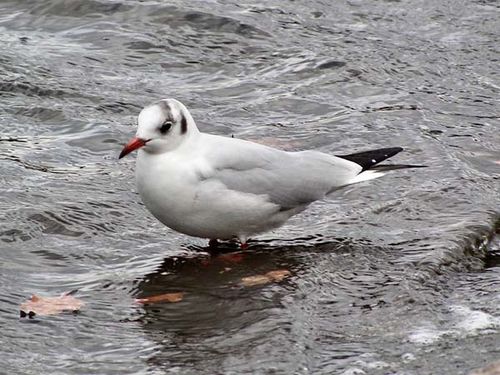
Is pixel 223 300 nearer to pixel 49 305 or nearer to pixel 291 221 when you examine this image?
pixel 49 305

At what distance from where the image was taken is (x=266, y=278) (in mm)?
6309

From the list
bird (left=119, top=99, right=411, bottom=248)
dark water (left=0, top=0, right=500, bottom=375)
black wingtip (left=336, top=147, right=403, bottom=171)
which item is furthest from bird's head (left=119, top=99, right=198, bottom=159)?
black wingtip (left=336, top=147, right=403, bottom=171)

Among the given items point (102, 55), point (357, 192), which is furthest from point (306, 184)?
point (102, 55)

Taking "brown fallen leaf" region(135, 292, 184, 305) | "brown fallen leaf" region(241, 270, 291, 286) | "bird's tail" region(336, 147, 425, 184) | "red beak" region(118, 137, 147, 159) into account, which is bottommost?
"brown fallen leaf" region(135, 292, 184, 305)

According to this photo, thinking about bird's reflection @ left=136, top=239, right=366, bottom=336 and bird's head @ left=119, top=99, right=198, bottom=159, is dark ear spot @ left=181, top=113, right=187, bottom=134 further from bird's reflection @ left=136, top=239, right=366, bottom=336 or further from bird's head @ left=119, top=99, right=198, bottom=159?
bird's reflection @ left=136, top=239, right=366, bottom=336

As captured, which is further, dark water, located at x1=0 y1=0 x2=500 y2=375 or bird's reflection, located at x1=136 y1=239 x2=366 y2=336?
bird's reflection, located at x1=136 y1=239 x2=366 y2=336

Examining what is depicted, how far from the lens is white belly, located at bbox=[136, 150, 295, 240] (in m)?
6.21

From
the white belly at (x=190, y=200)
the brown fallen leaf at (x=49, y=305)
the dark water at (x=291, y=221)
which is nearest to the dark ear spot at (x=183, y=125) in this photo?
the white belly at (x=190, y=200)

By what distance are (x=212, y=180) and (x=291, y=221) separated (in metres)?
1.04

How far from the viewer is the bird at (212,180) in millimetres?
6238

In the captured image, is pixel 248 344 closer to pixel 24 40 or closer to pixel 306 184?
pixel 306 184

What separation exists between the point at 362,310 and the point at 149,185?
1.30 metres

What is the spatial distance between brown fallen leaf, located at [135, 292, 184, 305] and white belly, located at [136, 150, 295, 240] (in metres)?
0.43

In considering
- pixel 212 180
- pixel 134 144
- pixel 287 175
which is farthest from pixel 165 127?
pixel 287 175
